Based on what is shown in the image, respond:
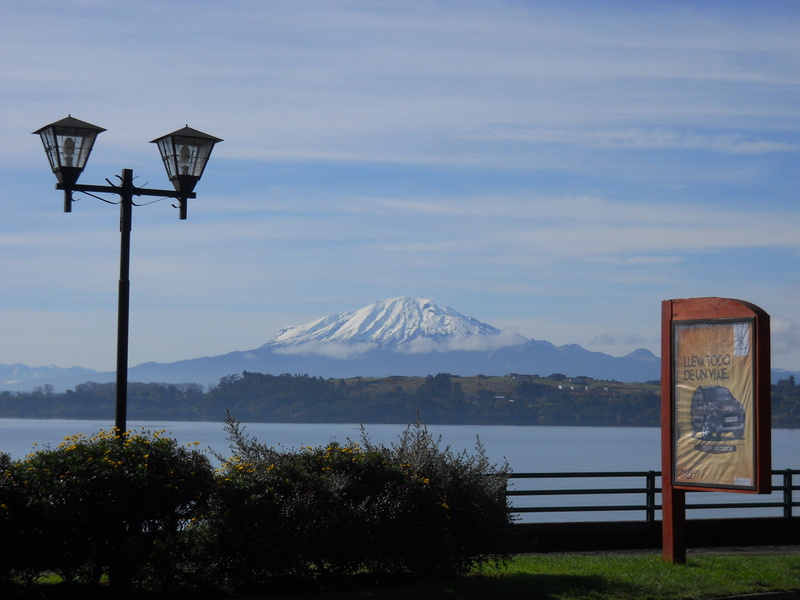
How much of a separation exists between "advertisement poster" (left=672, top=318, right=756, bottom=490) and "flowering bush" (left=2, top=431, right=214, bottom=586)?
6.37 m

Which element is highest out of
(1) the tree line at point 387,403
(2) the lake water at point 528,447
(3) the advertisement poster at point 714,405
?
(3) the advertisement poster at point 714,405

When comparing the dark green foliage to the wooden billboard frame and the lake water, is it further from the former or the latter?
the wooden billboard frame

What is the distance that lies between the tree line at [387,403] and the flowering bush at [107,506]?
429 feet

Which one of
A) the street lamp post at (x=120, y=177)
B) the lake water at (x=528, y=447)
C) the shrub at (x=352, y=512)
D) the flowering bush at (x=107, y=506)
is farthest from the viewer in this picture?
the lake water at (x=528, y=447)

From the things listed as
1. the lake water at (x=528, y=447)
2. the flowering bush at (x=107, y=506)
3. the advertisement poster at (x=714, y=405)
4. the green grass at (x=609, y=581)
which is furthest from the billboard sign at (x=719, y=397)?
the flowering bush at (x=107, y=506)

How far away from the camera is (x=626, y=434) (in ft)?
602

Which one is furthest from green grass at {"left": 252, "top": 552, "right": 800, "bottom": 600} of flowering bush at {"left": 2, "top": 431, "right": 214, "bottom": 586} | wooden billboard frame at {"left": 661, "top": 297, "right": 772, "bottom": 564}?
flowering bush at {"left": 2, "top": 431, "right": 214, "bottom": 586}

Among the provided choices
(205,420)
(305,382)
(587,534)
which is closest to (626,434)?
(305,382)

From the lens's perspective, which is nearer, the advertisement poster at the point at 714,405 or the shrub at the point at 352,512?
the shrub at the point at 352,512

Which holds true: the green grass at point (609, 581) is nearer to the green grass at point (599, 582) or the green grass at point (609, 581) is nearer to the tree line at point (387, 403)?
the green grass at point (599, 582)

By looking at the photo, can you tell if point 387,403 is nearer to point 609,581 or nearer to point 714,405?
point 714,405

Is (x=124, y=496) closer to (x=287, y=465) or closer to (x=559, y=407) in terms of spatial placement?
(x=287, y=465)

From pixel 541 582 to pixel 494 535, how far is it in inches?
29.8

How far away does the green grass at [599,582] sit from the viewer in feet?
35.2
